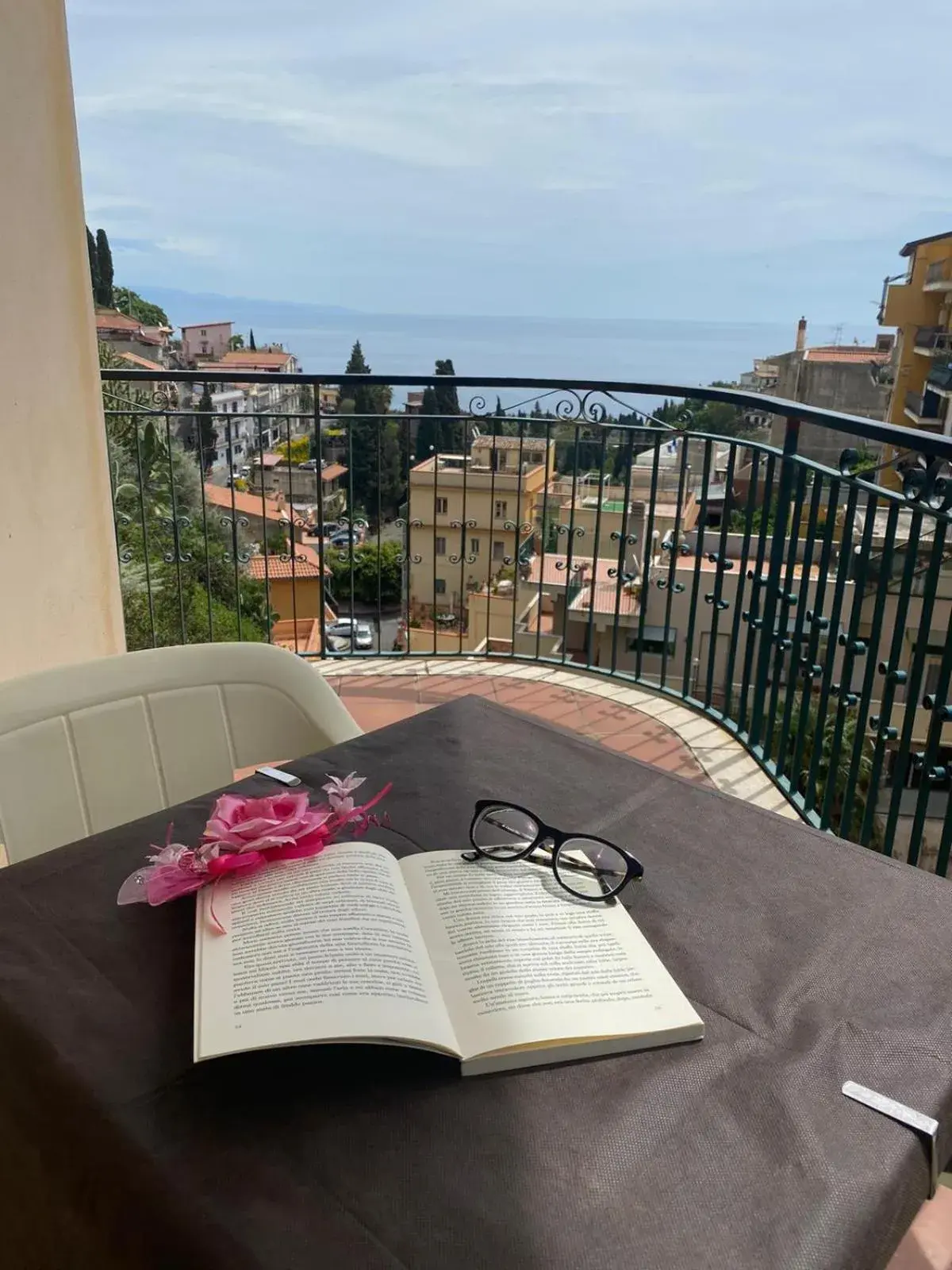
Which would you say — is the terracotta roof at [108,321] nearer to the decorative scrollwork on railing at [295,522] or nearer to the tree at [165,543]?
the tree at [165,543]

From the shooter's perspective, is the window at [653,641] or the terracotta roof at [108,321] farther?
the window at [653,641]

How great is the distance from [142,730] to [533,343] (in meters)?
4.98

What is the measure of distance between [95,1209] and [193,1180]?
0.09 meters

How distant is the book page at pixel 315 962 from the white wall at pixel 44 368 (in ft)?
5.53

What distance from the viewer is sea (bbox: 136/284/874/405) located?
3.38m

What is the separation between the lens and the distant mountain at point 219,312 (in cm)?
561

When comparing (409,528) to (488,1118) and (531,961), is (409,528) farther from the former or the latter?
(488,1118)

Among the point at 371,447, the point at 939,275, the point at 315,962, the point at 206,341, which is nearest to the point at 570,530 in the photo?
the point at 371,447

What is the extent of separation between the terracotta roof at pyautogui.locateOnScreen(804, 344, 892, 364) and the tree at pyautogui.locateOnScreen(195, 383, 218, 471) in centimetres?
556

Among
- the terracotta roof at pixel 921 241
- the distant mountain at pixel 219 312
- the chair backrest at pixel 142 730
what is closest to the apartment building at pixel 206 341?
the distant mountain at pixel 219 312

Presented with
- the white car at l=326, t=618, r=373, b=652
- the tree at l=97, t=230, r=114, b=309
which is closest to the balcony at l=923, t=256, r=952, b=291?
the white car at l=326, t=618, r=373, b=652

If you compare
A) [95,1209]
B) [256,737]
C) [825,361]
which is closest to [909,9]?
[825,361]

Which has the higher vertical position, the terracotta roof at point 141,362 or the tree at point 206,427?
the terracotta roof at point 141,362

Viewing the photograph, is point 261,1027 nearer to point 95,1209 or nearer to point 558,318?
point 95,1209
